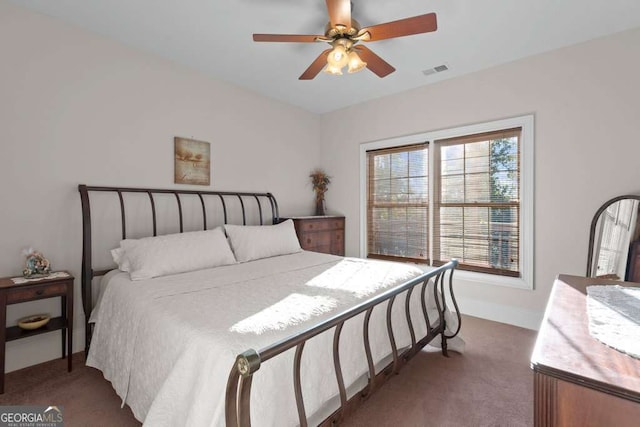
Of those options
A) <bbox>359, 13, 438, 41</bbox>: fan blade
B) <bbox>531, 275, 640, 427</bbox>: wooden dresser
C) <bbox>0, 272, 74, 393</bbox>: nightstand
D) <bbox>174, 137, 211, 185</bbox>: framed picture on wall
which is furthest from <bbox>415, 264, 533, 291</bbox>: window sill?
<bbox>0, 272, 74, 393</bbox>: nightstand

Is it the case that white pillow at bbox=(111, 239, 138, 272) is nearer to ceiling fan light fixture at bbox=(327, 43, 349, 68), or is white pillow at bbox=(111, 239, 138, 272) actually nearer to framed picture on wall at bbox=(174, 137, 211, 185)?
framed picture on wall at bbox=(174, 137, 211, 185)

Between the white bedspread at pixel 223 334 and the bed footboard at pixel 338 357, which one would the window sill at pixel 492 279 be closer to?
the bed footboard at pixel 338 357

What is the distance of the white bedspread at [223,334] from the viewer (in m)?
1.15

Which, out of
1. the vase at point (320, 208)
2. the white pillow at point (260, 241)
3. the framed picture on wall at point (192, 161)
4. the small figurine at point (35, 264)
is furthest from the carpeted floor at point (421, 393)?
the vase at point (320, 208)

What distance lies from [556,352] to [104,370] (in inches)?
97.9

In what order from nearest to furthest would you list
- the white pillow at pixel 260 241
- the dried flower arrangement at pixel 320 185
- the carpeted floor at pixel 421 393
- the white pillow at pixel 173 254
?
the carpeted floor at pixel 421 393, the white pillow at pixel 173 254, the white pillow at pixel 260 241, the dried flower arrangement at pixel 320 185

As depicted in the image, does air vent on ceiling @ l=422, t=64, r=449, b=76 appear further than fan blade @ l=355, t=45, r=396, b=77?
Yes

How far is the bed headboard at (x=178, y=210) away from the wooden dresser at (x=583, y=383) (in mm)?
2898

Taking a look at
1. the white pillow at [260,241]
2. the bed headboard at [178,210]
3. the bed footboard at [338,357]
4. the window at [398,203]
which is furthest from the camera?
the window at [398,203]

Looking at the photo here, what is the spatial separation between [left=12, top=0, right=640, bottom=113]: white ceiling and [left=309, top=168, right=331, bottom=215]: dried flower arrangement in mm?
1634

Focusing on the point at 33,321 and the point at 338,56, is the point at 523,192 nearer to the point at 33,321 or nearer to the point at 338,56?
the point at 338,56

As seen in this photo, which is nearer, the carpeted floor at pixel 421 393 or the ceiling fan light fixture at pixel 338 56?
the carpeted floor at pixel 421 393

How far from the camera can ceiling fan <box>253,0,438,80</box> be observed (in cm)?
184

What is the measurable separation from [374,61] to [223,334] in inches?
86.3
